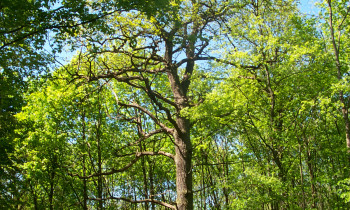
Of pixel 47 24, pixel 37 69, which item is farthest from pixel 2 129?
pixel 47 24

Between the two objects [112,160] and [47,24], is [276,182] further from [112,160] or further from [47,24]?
[47,24]

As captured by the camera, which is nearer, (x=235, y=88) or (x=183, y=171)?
(x=183, y=171)

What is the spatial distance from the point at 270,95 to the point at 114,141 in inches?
274

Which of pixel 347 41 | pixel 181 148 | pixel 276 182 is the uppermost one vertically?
pixel 347 41

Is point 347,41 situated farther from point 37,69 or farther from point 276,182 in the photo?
point 37,69

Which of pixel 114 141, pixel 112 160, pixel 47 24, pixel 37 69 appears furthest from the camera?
pixel 114 141

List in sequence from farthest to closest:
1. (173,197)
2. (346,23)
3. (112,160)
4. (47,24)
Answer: (173,197) < (112,160) < (346,23) < (47,24)

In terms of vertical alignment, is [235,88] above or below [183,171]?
above

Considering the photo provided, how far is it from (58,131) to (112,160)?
12.8 feet

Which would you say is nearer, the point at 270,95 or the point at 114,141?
the point at 270,95

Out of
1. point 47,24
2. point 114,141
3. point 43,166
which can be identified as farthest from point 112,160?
point 47,24

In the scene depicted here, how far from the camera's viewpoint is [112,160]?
10.3m

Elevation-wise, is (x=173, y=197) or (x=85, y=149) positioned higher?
(x=85, y=149)

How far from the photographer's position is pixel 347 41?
9414mm
